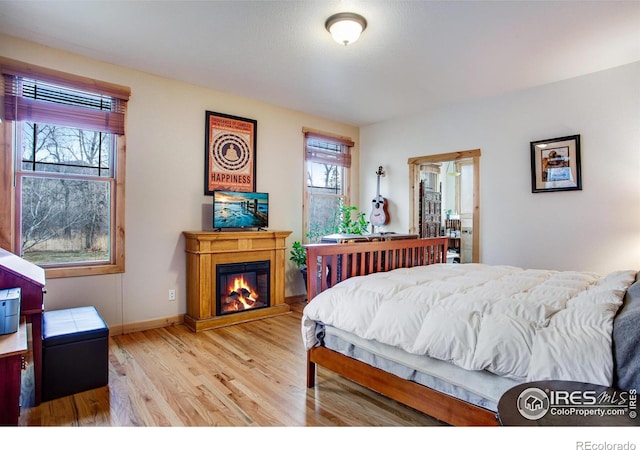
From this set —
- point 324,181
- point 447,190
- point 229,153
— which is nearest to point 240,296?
point 229,153

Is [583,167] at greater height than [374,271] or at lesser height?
greater

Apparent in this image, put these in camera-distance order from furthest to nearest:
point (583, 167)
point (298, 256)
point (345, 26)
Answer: point (298, 256) → point (583, 167) → point (345, 26)

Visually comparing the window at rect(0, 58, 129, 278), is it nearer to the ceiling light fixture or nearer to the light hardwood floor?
the light hardwood floor

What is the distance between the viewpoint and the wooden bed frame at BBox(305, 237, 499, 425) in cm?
161

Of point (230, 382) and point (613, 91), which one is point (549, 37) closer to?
point (613, 91)

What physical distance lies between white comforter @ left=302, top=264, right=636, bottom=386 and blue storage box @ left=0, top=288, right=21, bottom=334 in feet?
5.17

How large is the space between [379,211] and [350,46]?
271 cm

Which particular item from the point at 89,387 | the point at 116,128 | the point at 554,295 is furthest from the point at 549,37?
the point at 89,387

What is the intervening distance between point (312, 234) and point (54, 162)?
9.94ft

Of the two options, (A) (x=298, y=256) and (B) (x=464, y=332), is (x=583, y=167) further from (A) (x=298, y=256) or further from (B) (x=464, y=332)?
(A) (x=298, y=256)

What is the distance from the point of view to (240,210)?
400 cm

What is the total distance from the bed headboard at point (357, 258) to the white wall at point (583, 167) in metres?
1.33

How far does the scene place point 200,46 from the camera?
300cm

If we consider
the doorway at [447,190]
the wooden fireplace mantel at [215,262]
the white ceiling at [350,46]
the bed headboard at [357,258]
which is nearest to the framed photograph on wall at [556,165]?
the white ceiling at [350,46]
